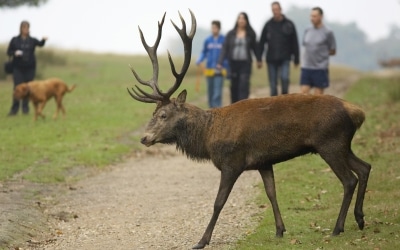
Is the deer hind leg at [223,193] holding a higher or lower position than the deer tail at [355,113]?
lower

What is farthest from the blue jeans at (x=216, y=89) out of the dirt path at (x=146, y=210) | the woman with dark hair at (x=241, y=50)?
the dirt path at (x=146, y=210)

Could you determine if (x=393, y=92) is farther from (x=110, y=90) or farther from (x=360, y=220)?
(x=360, y=220)

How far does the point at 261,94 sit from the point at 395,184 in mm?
17543

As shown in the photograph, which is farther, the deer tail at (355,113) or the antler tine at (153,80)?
the antler tine at (153,80)

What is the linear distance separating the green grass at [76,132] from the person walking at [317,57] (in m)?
4.04

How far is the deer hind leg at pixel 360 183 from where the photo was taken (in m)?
10.7

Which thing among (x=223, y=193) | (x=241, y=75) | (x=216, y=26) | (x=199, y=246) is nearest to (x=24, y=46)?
(x=216, y=26)

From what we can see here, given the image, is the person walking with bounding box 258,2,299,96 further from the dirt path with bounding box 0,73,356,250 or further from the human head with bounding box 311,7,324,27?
the dirt path with bounding box 0,73,356,250

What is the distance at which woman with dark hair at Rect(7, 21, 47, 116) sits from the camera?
959 inches

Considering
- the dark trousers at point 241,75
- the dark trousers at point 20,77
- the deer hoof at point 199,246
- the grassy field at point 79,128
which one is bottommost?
the grassy field at point 79,128

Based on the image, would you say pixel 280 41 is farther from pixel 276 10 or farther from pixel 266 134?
pixel 266 134

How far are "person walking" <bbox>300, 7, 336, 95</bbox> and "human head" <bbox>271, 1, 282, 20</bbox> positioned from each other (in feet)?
6.93

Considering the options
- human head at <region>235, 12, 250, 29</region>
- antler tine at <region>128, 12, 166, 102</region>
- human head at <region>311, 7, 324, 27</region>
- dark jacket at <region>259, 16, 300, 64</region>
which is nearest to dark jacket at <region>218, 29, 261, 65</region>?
human head at <region>235, 12, 250, 29</region>

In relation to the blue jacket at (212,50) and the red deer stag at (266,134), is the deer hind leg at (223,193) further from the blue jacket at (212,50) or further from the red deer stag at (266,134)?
the blue jacket at (212,50)
